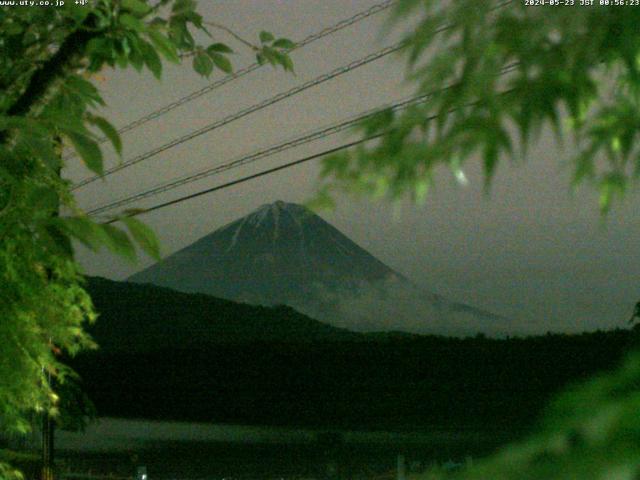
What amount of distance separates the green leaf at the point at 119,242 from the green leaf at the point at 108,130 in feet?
0.89

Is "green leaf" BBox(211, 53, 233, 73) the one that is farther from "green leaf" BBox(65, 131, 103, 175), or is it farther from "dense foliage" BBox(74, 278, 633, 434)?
"dense foliage" BBox(74, 278, 633, 434)

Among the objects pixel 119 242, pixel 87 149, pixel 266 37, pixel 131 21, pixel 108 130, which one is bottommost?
pixel 119 242

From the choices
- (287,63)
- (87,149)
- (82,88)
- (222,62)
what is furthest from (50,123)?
(287,63)

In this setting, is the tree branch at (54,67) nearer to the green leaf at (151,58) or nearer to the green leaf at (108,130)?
the green leaf at (151,58)

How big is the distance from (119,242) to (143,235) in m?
0.04

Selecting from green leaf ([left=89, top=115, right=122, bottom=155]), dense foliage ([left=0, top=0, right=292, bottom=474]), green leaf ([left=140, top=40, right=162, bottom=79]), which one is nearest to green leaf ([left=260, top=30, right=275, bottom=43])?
dense foliage ([left=0, top=0, right=292, bottom=474])

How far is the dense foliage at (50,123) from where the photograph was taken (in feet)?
4.02

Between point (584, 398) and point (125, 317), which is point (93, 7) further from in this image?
point (125, 317)

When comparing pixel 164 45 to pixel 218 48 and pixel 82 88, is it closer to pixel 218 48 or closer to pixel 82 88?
pixel 82 88

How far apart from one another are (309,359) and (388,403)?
2.85m

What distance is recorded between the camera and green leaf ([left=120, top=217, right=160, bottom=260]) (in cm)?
120

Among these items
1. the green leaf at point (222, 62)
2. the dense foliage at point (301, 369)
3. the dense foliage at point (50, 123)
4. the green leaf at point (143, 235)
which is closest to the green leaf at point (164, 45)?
the dense foliage at point (50, 123)

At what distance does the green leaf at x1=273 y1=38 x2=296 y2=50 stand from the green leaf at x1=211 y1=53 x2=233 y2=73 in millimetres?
248

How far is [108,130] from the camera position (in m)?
1.42
